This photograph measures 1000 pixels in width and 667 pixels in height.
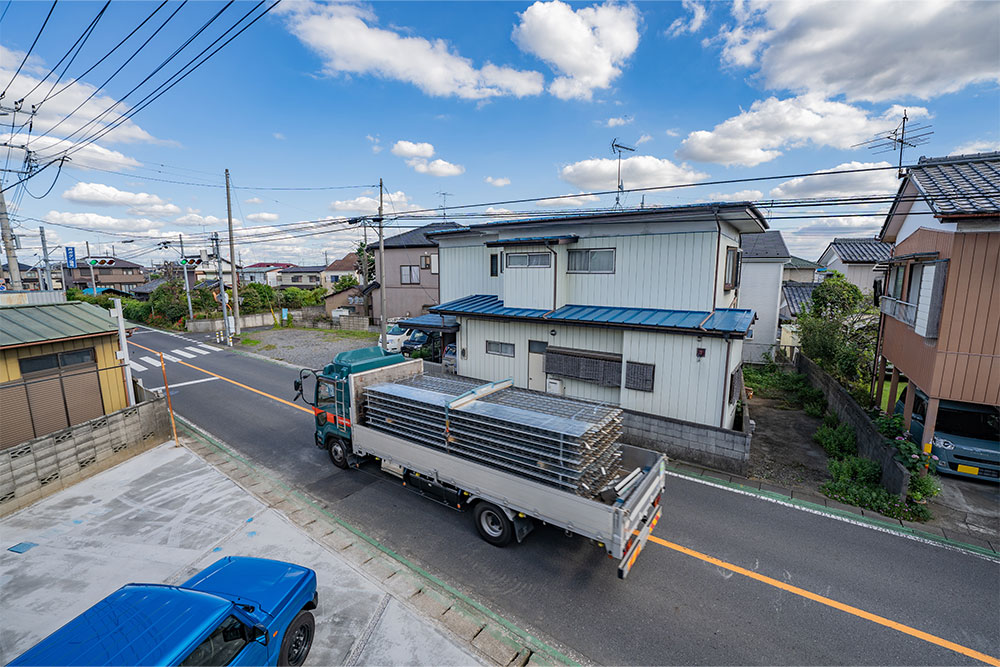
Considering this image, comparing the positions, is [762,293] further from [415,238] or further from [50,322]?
[50,322]

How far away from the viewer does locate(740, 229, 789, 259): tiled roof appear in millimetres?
23375

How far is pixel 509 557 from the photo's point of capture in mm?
7133

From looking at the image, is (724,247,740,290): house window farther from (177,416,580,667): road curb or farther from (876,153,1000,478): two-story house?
(177,416,580,667): road curb

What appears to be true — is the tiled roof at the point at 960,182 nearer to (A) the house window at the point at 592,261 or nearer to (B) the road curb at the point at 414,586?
(A) the house window at the point at 592,261

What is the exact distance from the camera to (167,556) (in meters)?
7.12

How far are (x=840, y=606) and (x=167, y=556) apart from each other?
10.9 meters

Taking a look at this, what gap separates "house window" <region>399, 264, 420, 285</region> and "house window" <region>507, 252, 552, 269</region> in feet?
62.5

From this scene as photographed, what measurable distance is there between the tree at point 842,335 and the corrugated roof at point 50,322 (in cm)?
2411

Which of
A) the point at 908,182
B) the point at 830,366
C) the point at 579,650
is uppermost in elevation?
the point at 908,182

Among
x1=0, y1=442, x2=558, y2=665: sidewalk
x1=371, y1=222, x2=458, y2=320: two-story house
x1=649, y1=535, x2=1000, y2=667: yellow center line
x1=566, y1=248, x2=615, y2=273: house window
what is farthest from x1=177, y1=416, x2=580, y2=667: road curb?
x1=371, y1=222, x2=458, y2=320: two-story house

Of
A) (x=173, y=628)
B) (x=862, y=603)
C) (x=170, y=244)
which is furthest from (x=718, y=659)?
(x=170, y=244)

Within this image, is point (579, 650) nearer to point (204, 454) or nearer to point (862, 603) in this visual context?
point (862, 603)

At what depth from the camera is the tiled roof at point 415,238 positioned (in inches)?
1266

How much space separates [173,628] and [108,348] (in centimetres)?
1147
